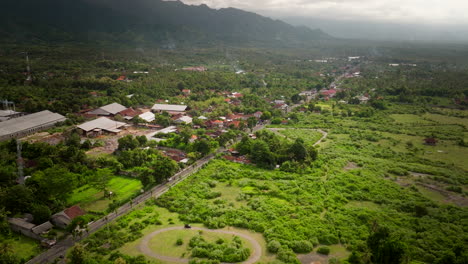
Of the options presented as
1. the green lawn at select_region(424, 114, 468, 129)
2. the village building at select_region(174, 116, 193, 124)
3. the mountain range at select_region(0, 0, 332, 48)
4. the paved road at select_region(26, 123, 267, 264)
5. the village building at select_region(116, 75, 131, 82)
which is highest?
the mountain range at select_region(0, 0, 332, 48)

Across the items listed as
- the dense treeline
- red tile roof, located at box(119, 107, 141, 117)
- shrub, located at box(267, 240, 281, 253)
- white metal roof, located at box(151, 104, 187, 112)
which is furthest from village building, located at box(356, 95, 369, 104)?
shrub, located at box(267, 240, 281, 253)

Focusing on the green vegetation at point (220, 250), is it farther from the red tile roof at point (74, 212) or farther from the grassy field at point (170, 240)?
the red tile roof at point (74, 212)

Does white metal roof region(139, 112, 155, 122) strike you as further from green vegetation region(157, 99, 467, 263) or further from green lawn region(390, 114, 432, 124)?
green lawn region(390, 114, 432, 124)

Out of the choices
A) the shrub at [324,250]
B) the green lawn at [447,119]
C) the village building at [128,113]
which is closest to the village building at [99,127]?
the village building at [128,113]

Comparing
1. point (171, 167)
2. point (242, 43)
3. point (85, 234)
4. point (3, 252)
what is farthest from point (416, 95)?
point (242, 43)

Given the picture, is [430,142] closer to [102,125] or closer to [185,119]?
[185,119]

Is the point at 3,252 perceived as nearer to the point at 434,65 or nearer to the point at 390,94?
the point at 390,94
